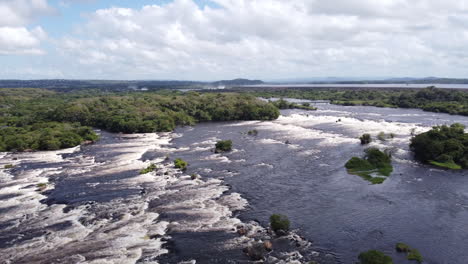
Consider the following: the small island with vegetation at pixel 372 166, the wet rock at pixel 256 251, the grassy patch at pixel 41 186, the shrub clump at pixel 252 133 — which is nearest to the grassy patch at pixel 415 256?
the wet rock at pixel 256 251

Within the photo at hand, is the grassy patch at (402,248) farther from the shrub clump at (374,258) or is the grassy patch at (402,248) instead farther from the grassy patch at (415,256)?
the shrub clump at (374,258)

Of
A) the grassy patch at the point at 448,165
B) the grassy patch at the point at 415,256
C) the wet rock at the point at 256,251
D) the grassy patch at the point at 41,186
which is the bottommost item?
the grassy patch at the point at 415,256

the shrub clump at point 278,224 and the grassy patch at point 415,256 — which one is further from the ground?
the shrub clump at point 278,224

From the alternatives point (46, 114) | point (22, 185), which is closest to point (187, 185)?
point (22, 185)

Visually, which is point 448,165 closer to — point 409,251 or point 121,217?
point 409,251

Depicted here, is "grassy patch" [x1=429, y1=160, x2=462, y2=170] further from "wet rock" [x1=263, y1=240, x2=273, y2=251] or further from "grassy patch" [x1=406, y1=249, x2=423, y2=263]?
"wet rock" [x1=263, y1=240, x2=273, y2=251]

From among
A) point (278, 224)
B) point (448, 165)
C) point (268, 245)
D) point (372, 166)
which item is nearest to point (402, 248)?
point (278, 224)

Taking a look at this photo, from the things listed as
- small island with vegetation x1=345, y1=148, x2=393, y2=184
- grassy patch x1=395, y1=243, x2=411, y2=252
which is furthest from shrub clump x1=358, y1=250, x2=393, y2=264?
small island with vegetation x1=345, y1=148, x2=393, y2=184

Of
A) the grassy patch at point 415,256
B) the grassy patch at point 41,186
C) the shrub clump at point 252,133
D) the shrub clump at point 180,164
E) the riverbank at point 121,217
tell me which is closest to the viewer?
the grassy patch at point 415,256
